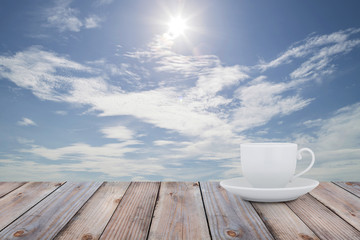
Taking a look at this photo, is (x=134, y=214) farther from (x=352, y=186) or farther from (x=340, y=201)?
(x=352, y=186)

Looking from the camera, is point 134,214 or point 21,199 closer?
point 134,214

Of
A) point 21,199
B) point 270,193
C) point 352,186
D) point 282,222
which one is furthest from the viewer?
point 352,186

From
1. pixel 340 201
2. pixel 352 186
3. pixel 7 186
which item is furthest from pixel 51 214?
pixel 352 186

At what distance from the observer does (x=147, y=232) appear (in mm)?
720

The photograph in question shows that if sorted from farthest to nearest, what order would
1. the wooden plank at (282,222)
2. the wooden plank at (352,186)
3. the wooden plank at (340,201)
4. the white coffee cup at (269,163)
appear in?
the wooden plank at (352,186), the white coffee cup at (269,163), the wooden plank at (340,201), the wooden plank at (282,222)

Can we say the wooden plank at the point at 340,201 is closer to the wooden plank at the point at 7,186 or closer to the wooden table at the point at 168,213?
the wooden table at the point at 168,213

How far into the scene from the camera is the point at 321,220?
80cm

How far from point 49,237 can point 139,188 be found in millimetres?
482

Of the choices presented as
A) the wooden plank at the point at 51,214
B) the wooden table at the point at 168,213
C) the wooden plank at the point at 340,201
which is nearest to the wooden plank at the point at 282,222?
the wooden table at the point at 168,213

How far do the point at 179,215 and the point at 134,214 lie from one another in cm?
13

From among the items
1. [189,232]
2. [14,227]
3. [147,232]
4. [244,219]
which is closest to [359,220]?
[244,219]

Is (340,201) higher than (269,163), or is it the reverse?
(269,163)

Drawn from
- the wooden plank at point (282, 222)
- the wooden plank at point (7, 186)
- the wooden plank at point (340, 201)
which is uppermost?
the wooden plank at point (7, 186)

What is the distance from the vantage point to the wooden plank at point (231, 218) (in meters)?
0.70
